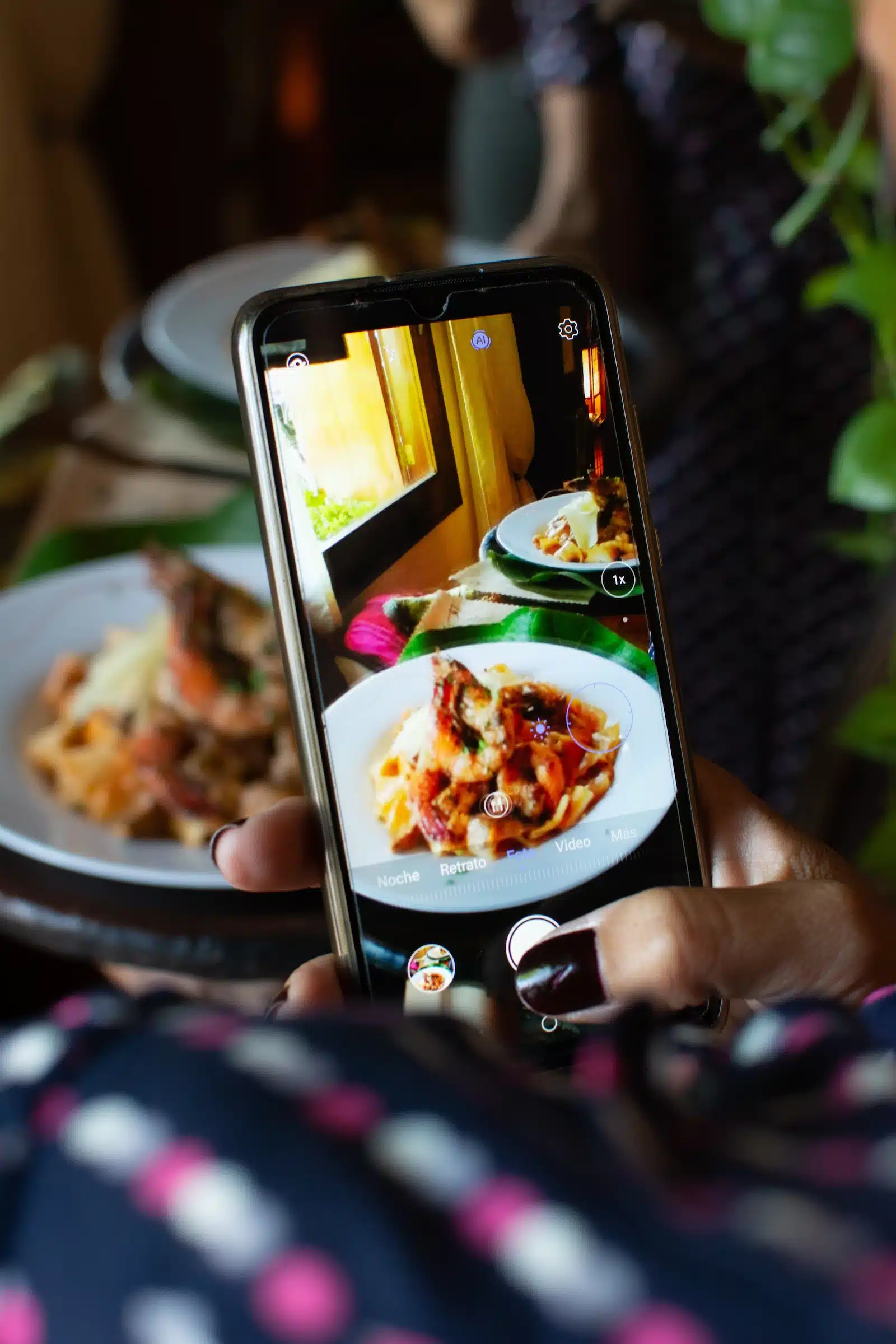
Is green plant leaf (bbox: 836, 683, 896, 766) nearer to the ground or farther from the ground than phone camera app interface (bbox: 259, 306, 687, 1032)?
nearer to the ground

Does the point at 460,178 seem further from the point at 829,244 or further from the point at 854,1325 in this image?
the point at 854,1325

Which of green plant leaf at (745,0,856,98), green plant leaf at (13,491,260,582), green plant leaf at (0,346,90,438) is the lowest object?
A: green plant leaf at (13,491,260,582)

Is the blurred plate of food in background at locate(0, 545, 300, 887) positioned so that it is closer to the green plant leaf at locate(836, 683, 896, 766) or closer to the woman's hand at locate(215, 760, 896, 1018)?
the woman's hand at locate(215, 760, 896, 1018)

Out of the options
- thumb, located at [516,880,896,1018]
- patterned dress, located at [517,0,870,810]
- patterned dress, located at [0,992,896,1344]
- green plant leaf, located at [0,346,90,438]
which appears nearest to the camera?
patterned dress, located at [0,992,896,1344]

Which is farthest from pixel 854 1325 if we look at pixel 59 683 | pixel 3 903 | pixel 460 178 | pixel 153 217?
pixel 153 217

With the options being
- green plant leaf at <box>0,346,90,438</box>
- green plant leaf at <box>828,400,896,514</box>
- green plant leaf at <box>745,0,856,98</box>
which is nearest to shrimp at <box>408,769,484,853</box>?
green plant leaf at <box>828,400,896,514</box>

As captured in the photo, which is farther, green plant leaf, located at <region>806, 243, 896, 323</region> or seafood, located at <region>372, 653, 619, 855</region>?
green plant leaf, located at <region>806, 243, 896, 323</region>

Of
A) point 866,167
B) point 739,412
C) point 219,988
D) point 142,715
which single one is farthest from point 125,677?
point 739,412
